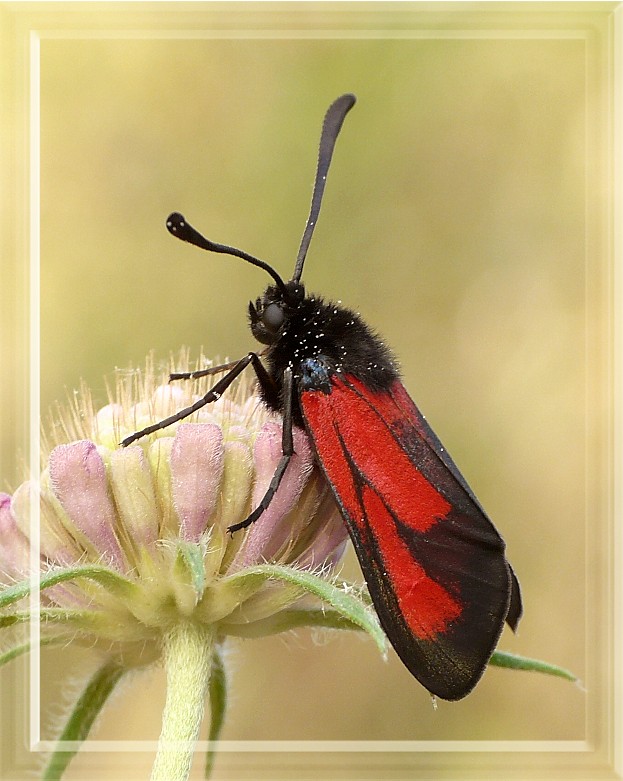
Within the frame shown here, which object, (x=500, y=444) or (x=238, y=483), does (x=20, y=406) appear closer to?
(x=238, y=483)

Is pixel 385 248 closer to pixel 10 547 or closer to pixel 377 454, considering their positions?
pixel 377 454

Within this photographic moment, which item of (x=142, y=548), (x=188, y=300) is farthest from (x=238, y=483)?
(x=188, y=300)

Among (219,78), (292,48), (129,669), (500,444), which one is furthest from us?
(500,444)

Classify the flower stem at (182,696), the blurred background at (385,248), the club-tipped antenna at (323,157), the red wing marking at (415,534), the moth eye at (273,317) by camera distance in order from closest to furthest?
the flower stem at (182,696), the red wing marking at (415,534), the moth eye at (273,317), the club-tipped antenna at (323,157), the blurred background at (385,248)

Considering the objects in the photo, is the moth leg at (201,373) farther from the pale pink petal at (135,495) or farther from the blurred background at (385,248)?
the blurred background at (385,248)

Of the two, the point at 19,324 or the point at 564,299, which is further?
the point at 564,299

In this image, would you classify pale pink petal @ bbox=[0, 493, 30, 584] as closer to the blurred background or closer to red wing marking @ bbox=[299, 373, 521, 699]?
red wing marking @ bbox=[299, 373, 521, 699]

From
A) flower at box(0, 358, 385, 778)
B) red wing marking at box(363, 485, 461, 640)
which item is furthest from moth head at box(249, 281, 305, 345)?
red wing marking at box(363, 485, 461, 640)

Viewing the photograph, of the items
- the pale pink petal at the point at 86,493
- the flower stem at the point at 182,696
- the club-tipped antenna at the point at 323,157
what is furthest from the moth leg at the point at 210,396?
the flower stem at the point at 182,696
